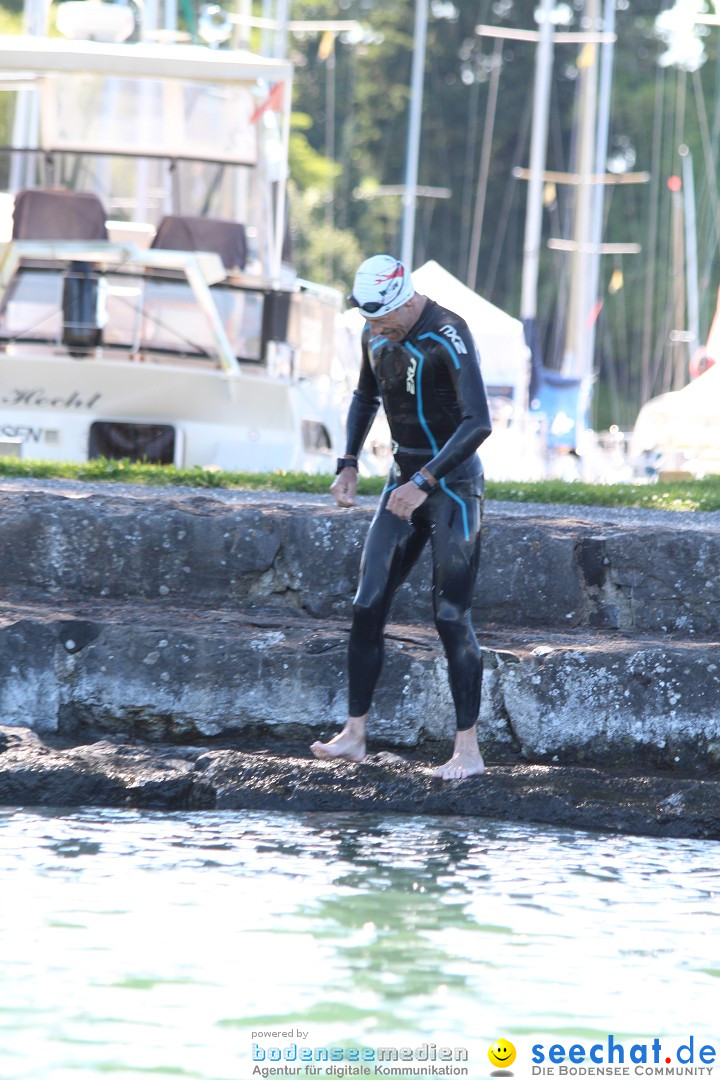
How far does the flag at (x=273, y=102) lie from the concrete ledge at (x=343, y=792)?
1119 centimetres

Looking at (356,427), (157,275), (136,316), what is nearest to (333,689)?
(356,427)

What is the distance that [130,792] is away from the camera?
6137mm

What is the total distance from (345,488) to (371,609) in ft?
1.79

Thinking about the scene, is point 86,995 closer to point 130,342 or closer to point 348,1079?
point 348,1079

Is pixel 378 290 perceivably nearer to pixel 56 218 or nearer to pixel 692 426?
pixel 56 218

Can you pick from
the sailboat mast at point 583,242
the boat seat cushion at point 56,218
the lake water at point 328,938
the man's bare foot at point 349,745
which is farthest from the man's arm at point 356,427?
the sailboat mast at point 583,242

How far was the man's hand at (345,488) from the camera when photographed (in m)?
6.41

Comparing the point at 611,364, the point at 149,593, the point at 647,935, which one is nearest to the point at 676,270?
the point at 611,364

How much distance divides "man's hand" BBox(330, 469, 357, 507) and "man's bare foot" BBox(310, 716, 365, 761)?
0.84 meters

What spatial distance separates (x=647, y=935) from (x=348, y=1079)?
4.47 feet

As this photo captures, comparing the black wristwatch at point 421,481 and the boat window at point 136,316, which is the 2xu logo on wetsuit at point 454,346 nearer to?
the black wristwatch at point 421,481

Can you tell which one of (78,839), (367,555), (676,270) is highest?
(676,270)

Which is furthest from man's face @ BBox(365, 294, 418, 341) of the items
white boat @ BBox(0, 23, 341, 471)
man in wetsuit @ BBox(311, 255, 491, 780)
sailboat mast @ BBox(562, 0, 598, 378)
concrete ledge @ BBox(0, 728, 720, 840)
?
sailboat mast @ BBox(562, 0, 598, 378)

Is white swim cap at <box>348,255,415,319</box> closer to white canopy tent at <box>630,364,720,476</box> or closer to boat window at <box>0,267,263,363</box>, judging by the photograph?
boat window at <box>0,267,263,363</box>
